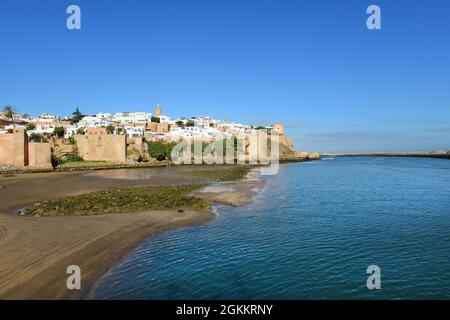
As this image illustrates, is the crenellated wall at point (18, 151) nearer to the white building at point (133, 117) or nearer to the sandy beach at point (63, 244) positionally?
the sandy beach at point (63, 244)

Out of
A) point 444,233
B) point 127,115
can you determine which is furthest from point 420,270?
point 127,115

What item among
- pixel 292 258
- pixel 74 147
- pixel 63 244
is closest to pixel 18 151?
pixel 74 147

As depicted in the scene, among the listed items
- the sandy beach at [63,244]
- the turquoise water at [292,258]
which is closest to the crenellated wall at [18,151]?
the sandy beach at [63,244]

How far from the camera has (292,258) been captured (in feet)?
41.7

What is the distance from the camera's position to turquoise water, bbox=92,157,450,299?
9.87 metres

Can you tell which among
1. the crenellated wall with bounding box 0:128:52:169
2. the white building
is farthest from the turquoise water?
the white building

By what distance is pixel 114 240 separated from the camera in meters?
14.8

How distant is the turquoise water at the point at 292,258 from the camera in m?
9.87

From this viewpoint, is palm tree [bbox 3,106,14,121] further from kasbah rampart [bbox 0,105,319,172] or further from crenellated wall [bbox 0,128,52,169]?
crenellated wall [bbox 0,128,52,169]

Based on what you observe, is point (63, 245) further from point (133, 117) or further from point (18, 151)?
point (133, 117)

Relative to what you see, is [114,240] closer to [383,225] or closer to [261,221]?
[261,221]

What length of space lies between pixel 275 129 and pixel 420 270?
13269 cm
